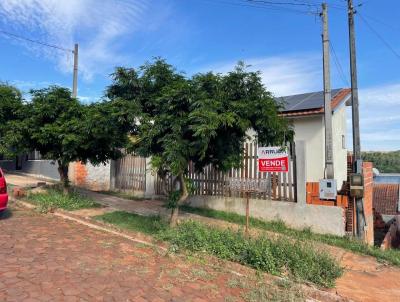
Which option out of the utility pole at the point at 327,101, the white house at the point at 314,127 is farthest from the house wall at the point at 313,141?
the utility pole at the point at 327,101

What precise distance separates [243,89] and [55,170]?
607 inches

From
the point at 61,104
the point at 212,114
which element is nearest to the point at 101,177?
the point at 61,104

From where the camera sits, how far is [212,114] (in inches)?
231

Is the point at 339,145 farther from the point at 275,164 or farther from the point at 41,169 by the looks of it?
the point at 41,169

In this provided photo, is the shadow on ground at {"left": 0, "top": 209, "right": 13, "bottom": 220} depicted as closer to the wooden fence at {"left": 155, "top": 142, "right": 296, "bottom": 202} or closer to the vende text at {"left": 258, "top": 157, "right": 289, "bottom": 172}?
the wooden fence at {"left": 155, "top": 142, "right": 296, "bottom": 202}

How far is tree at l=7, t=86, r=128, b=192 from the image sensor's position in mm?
10375

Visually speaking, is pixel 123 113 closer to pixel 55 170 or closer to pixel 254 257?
pixel 254 257

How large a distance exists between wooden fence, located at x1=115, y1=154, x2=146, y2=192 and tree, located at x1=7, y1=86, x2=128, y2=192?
196 centimetres

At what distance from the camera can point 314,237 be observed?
7.99 meters

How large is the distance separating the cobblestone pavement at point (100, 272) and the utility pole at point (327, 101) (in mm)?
4473

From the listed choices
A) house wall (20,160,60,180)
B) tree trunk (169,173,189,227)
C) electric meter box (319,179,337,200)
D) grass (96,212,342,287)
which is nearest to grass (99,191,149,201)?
tree trunk (169,173,189,227)

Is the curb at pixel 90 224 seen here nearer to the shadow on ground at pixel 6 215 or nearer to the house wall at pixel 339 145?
the shadow on ground at pixel 6 215

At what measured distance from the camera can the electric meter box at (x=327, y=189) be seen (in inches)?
332

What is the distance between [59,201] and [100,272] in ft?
20.4
